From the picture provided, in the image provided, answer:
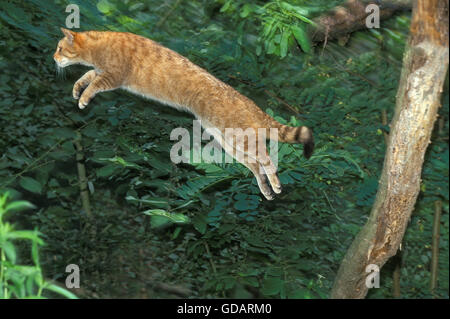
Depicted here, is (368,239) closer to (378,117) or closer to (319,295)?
(319,295)

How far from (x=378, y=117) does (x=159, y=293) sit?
2342mm

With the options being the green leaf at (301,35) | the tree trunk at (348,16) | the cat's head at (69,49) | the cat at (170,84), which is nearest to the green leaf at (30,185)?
the cat at (170,84)

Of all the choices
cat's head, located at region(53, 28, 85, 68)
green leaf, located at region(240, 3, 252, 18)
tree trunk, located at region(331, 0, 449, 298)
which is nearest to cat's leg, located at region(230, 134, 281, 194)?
tree trunk, located at region(331, 0, 449, 298)

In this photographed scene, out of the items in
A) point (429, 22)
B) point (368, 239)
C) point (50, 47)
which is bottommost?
point (368, 239)

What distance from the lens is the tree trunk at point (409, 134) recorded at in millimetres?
2695

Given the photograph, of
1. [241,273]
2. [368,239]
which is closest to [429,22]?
[368,239]

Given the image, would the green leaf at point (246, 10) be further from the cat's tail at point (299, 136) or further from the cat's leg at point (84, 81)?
the cat's leg at point (84, 81)

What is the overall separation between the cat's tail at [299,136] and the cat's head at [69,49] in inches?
51.4

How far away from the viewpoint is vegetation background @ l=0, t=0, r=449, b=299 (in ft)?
12.6

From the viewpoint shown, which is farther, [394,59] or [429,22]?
[394,59]

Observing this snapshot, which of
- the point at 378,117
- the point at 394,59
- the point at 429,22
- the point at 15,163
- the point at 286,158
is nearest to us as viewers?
the point at 429,22

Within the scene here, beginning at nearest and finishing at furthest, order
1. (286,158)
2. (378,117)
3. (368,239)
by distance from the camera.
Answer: (368,239) → (286,158) → (378,117)

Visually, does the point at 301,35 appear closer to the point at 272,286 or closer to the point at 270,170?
the point at 270,170

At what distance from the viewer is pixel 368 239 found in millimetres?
3170
